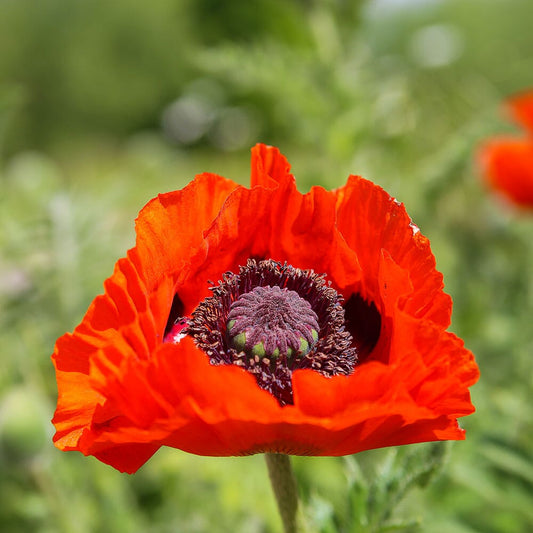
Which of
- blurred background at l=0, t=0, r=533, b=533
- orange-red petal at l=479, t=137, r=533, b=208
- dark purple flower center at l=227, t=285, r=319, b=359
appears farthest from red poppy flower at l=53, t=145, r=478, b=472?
orange-red petal at l=479, t=137, r=533, b=208

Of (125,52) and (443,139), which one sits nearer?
(443,139)

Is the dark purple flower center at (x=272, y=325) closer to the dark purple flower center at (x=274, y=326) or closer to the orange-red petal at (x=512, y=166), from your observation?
the dark purple flower center at (x=274, y=326)

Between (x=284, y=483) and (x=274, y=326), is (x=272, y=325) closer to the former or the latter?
(x=274, y=326)

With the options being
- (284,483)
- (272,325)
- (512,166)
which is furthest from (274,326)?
(512,166)

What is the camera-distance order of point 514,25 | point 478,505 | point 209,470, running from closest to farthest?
A: point 478,505 < point 209,470 < point 514,25

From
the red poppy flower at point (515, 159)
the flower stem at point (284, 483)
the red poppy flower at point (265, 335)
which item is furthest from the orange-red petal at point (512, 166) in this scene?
the flower stem at point (284, 483)

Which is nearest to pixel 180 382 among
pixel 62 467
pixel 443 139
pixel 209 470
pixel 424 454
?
pixel 424 454

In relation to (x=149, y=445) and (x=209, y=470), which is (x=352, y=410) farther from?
(x=209, y=470)
